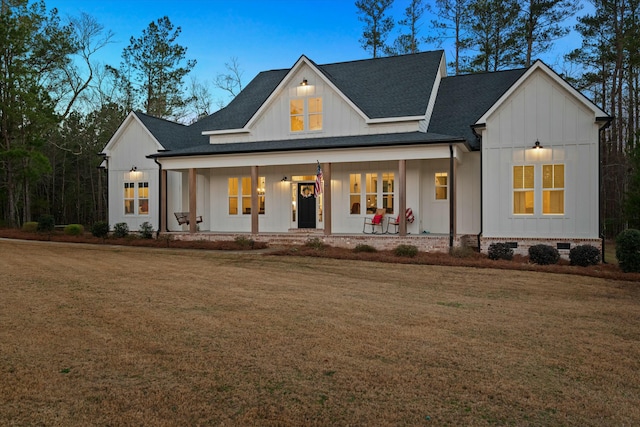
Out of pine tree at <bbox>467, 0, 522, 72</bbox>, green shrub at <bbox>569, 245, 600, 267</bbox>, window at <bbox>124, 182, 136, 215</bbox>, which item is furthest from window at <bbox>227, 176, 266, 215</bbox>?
pine tree at <bbox>467, 0, 522, 72</bbox>

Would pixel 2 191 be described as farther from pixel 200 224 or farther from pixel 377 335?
pixel 377 335

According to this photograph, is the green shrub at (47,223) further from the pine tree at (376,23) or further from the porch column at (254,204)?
the pine tree at (376,23)

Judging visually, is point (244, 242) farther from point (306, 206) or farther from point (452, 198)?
point (452, 198)

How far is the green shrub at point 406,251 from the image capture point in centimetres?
1472

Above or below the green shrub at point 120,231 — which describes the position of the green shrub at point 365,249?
below

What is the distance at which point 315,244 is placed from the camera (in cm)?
1647

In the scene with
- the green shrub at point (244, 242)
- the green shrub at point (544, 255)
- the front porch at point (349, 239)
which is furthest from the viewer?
the green shrub at point (244, 242)

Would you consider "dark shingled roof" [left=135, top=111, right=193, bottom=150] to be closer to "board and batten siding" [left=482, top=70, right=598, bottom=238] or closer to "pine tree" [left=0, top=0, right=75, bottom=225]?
"pine tree" [left=0, top=0, right=75, bottom=225]

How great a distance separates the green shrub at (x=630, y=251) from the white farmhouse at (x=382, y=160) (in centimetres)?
250

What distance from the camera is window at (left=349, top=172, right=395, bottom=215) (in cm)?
1830

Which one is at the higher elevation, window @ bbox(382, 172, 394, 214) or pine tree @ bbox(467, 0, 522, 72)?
pine tree @ bbox(467, 0, 522, 72)

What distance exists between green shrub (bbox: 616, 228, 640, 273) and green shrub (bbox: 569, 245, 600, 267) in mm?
1004

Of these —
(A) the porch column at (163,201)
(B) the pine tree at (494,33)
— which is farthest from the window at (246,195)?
(B) the pine tree at (494,33)

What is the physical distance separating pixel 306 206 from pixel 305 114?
3.73 m
